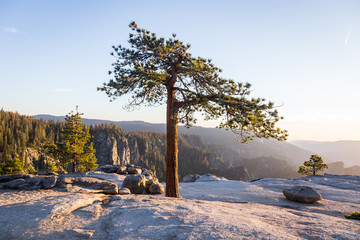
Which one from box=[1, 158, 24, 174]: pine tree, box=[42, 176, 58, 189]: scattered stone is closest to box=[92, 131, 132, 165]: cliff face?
box=[1, 158, 24, 174]: pine tree

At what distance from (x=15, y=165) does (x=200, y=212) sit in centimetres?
4540

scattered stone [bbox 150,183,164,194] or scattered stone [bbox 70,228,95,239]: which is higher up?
scattered stone [bbox 70,228,95,239]

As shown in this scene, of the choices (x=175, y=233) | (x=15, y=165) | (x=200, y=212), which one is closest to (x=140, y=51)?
(x=200, y=212)

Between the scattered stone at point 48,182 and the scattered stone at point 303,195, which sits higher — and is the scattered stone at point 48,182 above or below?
above

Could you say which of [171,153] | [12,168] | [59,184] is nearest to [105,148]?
[12,168]

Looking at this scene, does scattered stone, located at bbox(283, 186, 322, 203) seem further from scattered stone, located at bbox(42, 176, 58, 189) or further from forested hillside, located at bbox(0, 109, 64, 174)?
forested hillside, located at bbox(0, 109, 64, 174)

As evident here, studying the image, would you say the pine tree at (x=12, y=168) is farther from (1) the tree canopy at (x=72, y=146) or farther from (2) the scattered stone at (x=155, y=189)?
(2) the scattered stone at (x=155, y=189)

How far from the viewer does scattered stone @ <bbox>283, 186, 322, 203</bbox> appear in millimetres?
14469

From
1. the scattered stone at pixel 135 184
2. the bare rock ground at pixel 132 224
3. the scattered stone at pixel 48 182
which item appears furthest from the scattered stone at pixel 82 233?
the scattered stone at pixel 135 184

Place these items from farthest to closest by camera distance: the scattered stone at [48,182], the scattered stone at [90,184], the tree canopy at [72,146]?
the tree canopy at [72,146] → the scattered stone at [90,184] → the scattered stone at [48,182]

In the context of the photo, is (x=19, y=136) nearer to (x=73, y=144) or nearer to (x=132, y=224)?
(x=73, y=144)

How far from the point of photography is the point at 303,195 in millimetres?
14562

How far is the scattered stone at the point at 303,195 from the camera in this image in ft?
47.5

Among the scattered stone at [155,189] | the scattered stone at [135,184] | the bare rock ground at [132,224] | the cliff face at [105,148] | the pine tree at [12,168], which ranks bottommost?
the cliff face at [105,148]
